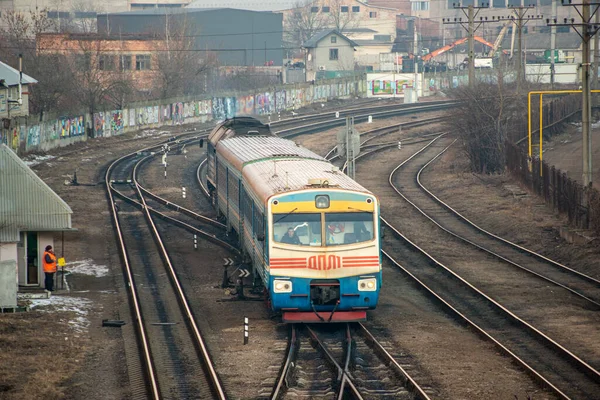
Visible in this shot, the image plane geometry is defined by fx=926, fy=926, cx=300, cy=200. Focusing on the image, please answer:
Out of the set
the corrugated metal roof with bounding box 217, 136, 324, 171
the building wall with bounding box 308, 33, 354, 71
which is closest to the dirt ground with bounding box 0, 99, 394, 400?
the corrugated metal roof with bounding box 217, 136, 324, 171

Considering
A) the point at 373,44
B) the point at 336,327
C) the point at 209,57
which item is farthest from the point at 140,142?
the point at 373,44

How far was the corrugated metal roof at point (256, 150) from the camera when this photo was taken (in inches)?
916

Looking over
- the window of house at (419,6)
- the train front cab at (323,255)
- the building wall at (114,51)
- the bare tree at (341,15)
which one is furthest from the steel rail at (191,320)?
the window of house at (419,6)

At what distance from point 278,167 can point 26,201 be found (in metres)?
7.02

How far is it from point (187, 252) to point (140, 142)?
29780 millimetres

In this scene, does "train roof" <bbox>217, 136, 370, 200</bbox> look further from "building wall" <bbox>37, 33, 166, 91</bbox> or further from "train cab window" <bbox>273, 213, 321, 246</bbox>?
"building wall" <bbox>37, 33, 166, 91</bbox>

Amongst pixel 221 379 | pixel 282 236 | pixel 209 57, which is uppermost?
pixel 209 57

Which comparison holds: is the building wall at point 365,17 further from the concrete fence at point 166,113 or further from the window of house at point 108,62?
the window of house at point 108,62

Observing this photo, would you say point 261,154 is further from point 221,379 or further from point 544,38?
point 544,38

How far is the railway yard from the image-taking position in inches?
602

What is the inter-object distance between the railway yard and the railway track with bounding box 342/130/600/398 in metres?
0.05

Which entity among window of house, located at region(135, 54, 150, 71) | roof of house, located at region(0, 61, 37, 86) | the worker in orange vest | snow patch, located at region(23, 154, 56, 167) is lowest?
the worker in orange vest

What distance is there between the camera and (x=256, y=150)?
24688 mm

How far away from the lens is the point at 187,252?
27.5m
